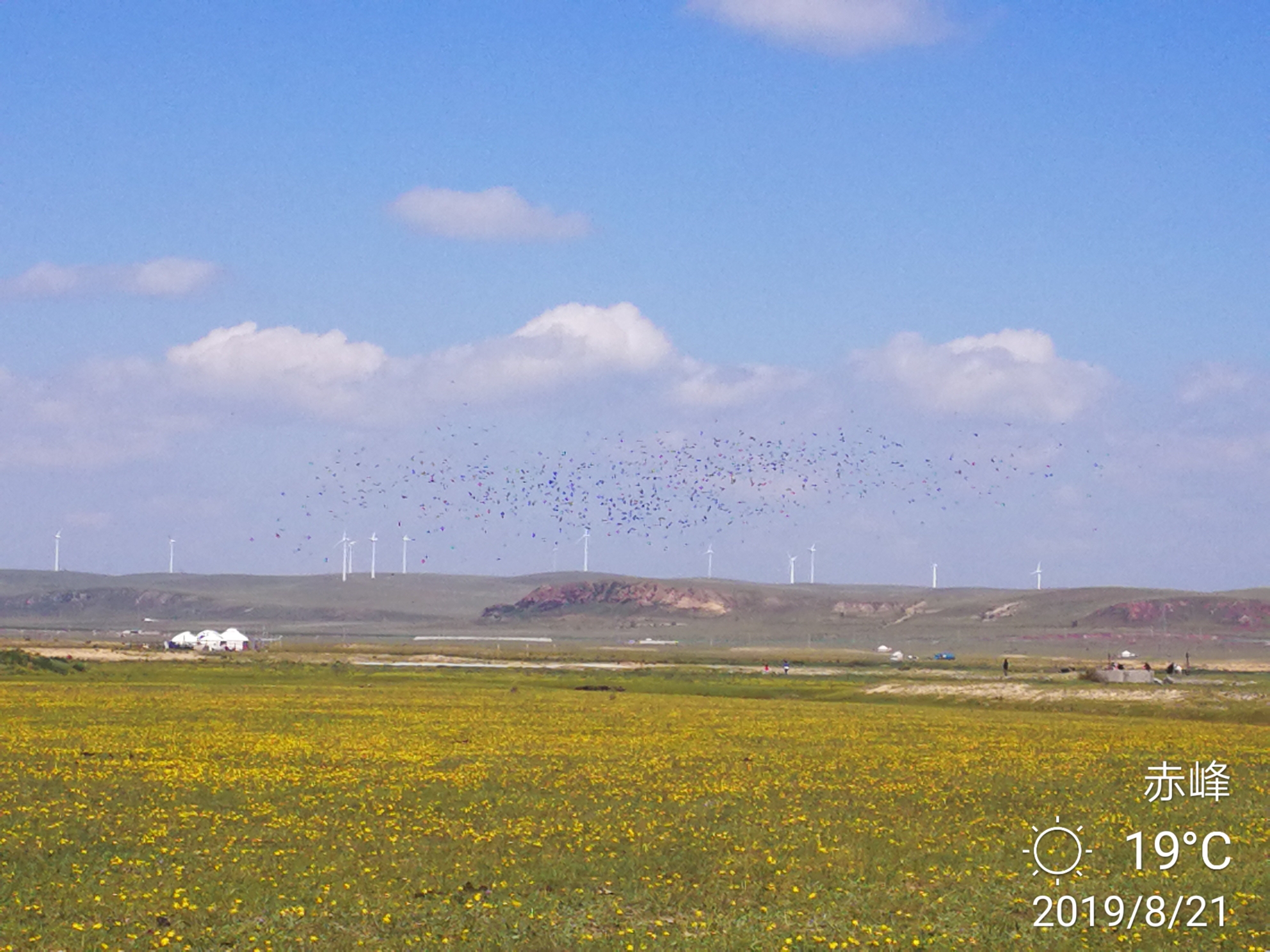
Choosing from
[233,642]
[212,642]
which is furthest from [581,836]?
[233,642]

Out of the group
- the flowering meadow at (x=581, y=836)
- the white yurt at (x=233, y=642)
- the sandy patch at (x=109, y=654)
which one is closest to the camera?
the flowering meadow at (x=581, y=836)

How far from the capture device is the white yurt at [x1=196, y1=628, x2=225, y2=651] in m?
168

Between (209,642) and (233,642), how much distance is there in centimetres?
333

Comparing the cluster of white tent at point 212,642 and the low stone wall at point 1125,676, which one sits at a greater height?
the low stone wall at point 1125,676

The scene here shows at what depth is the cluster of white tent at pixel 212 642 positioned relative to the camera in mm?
169875

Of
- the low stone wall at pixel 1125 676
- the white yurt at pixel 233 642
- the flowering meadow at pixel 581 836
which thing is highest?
the flowering meadow at pixel 581 836

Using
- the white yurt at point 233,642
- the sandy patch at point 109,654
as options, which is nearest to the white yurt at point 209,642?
the white yurt at point 233,642

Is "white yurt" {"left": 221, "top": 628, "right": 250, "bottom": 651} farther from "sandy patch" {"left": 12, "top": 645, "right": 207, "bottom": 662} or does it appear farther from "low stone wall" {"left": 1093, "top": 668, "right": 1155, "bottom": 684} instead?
"low stone wall" {"left": 1093, "top": 668, "right": 1155, "bottom": 684}

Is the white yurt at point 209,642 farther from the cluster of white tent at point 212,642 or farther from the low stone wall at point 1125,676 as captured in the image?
the low stone wall at point 1125,676

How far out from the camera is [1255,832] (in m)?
28.7

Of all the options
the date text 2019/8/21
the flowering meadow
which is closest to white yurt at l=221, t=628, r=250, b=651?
the flowering meadow

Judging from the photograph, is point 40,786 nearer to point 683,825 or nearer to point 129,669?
point 683,825

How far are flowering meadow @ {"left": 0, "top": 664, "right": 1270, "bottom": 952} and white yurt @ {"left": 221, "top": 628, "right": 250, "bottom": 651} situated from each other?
12207 centimetres

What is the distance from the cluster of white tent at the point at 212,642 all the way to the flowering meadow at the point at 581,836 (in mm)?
121947
